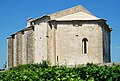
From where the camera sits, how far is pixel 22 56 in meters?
39.9

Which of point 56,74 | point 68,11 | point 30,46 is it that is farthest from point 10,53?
point 56,74

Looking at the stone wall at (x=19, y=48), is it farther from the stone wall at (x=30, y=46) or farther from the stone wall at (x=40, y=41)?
the stone wall at (x=40, y=41)

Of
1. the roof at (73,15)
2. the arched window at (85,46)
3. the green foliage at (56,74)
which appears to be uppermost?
the roof at (73,15)

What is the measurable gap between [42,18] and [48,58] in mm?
4470

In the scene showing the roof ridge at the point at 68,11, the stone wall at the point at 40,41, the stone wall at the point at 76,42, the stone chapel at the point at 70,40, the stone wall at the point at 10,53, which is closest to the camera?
the stone wall at the point at 76,42

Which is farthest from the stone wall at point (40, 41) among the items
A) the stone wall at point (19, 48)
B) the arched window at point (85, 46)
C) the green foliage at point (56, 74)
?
the green foliage at point (56, 74)

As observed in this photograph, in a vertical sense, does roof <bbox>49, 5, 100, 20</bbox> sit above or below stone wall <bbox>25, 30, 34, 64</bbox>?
above

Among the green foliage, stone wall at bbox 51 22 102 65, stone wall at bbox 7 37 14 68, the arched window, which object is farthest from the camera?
stone wall at bbox 7 37 14 68

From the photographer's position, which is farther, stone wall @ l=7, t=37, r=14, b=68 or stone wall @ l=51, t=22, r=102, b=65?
stone wall @ l=7, t=37, r=14, b=68

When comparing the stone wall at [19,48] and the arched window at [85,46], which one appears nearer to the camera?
the arched window at [85,46]

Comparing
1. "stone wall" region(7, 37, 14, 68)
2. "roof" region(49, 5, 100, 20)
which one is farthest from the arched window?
"stone wall" region(7, 37, 14, 68)

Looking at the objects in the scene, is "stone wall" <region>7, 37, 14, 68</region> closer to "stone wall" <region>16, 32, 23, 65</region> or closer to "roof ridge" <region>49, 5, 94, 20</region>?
"stone wall" <region>16, 32, 23, 65</region>

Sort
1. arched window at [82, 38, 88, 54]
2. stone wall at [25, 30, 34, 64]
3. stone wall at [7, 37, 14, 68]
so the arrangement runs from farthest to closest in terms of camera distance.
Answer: stone wall at [7, 37, 14, 68] < stone wall at [25, 30, 34, 64] < arched window at [82, 38, 88, 54]

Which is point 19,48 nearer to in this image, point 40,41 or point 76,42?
point 40,41
